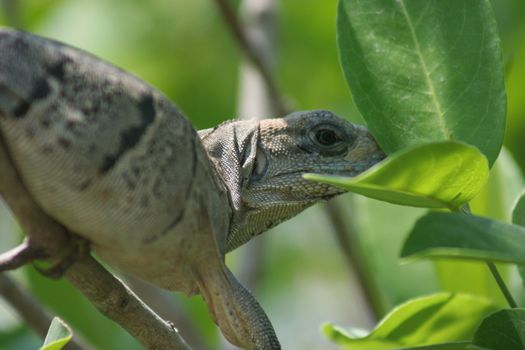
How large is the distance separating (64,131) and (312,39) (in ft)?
17.1

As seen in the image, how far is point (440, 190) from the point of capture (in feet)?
14.0

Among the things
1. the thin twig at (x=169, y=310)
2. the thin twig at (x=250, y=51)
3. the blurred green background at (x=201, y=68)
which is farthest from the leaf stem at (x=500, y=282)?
the thin twig at (x=169, y=310)

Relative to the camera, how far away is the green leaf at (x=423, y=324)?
4.80 m

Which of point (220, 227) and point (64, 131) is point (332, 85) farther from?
point (64, 131)

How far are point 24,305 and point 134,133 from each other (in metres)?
1.71

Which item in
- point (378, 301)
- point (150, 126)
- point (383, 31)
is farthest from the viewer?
point (378, 301)

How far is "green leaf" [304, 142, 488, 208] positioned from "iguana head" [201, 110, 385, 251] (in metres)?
1.39

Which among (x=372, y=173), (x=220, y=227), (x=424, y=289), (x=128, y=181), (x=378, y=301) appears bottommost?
(x=378, y=301)

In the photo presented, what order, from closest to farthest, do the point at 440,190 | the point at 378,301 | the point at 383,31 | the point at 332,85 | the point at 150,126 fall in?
the point at 440,190
the point at 150,126
the point at 383,31
the point at 378,301
the point at 332,85

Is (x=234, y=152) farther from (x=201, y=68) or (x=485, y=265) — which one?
(x=201, y=68)

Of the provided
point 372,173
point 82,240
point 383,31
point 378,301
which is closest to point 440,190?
point 372,173

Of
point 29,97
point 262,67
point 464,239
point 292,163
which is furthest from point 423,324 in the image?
point 262,67

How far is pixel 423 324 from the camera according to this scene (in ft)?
16.5

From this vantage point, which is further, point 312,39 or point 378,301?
point 312,39
